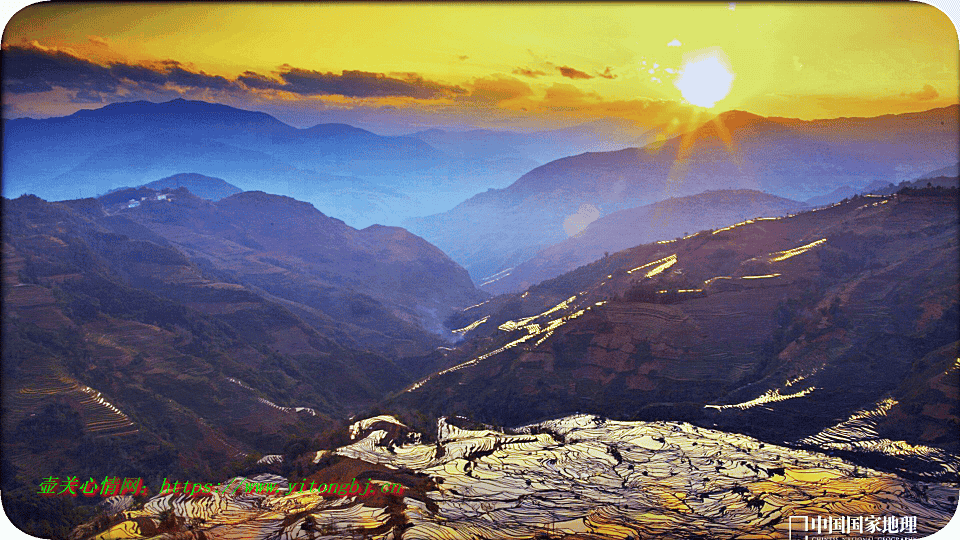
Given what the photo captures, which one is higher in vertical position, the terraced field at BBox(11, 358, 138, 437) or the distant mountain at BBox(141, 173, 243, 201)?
the distant mountain at BBox(141, 173, 243, 201)

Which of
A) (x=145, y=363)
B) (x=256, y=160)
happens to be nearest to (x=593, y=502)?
(x=145, y=363)

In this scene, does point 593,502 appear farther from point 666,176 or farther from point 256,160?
point 256,160

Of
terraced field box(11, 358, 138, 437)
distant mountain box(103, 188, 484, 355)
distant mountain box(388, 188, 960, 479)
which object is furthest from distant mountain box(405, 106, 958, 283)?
terraced field box(11, 358, 138, 437)

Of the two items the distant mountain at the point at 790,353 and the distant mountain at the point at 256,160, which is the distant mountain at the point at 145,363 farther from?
the distant mountain at the point at 790,353

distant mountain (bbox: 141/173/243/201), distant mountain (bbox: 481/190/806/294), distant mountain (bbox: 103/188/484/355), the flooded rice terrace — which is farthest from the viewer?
distant mountain (bbox: 141/173/243/201)

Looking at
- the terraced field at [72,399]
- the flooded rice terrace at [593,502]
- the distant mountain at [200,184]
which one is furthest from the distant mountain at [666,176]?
the flooded rice terrace at [593,502]

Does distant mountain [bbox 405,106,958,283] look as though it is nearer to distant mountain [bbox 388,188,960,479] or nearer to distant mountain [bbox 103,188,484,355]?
distant mountain [bbox 103,188,484,355]
